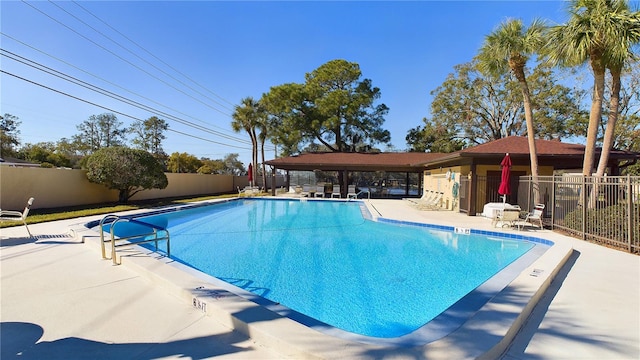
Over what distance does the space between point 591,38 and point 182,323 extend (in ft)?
39.8

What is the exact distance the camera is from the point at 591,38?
895cm

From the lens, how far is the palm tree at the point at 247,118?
29656 millimetres

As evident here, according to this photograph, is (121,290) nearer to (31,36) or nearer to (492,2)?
(31,36)

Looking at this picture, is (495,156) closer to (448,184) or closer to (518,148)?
(518,148)

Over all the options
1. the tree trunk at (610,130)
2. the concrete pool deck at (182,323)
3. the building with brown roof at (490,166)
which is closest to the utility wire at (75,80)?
the concrete pool deck at (182,323)

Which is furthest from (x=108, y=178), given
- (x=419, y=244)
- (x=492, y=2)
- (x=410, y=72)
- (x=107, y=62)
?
(x=410, y=72)

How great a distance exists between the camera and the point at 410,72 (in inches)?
921

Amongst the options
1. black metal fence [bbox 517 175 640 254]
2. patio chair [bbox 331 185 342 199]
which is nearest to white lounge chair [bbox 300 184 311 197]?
patio chair [bbox 331 185 342 199]

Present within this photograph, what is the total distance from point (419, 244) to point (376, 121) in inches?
952

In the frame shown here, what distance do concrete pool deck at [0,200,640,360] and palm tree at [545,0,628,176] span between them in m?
6.83

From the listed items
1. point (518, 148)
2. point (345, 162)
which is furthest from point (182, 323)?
point (345, 162)

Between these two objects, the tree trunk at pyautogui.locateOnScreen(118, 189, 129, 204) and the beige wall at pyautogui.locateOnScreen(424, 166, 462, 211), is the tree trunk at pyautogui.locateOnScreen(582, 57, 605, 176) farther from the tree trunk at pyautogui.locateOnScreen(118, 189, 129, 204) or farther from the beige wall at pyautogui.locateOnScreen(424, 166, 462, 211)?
the tree trunk at pyautogui.locateOnScreen(118, 189, 129, 204)

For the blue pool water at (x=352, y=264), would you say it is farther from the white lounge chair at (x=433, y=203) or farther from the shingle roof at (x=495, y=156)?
the shingle roof at (x=495, y=156)

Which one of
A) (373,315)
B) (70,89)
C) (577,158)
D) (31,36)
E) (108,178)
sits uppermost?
(31,36)
